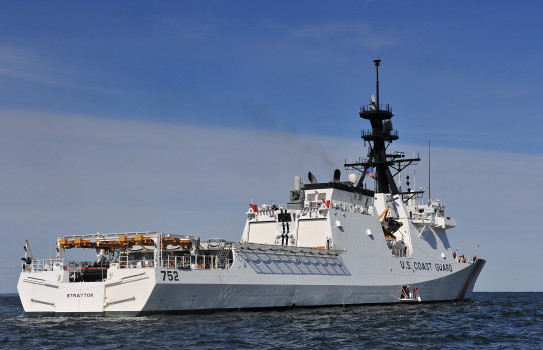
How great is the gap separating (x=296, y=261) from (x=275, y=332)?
25.8 feet

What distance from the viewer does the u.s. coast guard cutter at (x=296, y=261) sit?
2669cm

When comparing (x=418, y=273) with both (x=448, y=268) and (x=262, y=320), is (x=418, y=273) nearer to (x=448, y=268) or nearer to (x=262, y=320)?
(x=448, y=268)

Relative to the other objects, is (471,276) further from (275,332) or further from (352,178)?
(275,332)

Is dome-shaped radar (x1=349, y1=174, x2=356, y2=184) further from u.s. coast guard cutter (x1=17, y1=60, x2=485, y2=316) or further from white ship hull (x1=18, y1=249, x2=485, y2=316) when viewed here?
white ship hull (x1=18, y1=249, x2=485, y2=316)

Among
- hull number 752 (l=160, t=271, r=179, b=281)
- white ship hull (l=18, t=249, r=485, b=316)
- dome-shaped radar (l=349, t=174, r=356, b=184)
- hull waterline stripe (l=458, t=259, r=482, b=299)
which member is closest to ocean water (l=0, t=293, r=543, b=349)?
white ship hull (l=18, t=249, r=485, b=316)

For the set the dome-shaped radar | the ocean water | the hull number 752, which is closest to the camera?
the ocean water

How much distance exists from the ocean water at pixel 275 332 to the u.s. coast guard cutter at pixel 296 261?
3.11 ft

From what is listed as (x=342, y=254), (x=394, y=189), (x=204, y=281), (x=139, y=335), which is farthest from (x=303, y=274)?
(x=394, y=189)

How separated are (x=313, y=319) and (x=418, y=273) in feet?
44.7

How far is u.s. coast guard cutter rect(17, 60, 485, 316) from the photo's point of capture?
1051 inches

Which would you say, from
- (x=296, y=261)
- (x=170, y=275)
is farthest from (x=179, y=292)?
(x=296, y=261)

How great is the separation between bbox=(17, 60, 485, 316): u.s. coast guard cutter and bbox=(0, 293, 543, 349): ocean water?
95 cm

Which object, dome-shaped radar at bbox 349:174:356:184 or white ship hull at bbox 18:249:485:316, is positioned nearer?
white ship hull at bbox 18:249:485:316

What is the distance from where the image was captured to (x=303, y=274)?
104ft
